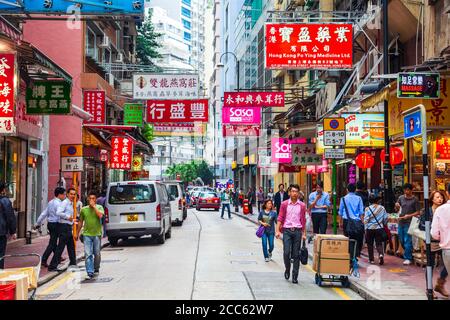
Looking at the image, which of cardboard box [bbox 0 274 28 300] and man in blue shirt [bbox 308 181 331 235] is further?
man in blue shirt [bbox 308 181 331 235]

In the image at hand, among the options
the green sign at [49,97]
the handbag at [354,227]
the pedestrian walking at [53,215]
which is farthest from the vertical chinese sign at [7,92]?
the handbag at [354,227]

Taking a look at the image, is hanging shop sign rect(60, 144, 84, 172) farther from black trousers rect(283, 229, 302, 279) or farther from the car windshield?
black trousers rect(283, 229, 302, 279)

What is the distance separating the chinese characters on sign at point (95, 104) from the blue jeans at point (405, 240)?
17805 millimetres

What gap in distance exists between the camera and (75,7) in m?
13.5

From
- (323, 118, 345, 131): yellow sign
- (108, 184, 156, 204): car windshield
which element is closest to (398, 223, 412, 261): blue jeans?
(323, 118, 345, 131): yellow sign

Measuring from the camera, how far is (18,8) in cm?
1342

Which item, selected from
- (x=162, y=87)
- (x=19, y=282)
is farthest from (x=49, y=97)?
(x=19, y=282)

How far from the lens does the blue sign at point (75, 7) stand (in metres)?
13.4

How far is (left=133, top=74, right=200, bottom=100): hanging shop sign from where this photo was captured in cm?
2528

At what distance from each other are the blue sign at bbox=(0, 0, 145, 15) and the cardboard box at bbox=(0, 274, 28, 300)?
7.52 m

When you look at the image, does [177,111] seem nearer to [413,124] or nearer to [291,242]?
[291,242]

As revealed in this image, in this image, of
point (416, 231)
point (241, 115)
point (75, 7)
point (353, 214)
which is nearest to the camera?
point (416, 231)

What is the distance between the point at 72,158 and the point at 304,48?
287 inches

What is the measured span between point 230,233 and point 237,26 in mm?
49073
